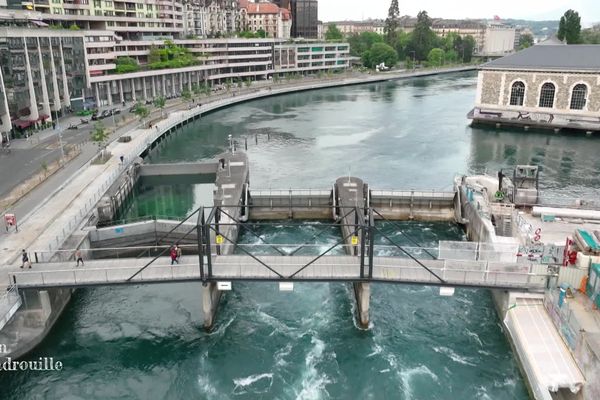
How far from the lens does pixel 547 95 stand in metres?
111

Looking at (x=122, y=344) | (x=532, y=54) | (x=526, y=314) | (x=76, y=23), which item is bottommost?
(x=122, y=344)

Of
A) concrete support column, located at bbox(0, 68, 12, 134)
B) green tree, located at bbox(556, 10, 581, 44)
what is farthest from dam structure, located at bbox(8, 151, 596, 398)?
green tree, located at bbox(556, 10, 581, 44)

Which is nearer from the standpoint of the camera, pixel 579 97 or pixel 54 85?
pixel 54 85

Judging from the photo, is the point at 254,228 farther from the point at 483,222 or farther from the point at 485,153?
the point at 485,153

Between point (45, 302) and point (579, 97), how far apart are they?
10726cm

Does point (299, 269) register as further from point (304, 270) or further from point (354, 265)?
point (354, 265)

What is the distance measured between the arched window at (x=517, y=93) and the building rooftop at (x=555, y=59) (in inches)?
143

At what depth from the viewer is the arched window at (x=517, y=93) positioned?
371 feet

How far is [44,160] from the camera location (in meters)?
71.0

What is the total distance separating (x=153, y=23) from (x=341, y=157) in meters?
101

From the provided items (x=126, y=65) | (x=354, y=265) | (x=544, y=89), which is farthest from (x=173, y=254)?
(x=126, y=65)

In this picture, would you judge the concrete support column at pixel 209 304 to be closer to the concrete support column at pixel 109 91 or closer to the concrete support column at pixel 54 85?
the concrete support column at pixel 54 85

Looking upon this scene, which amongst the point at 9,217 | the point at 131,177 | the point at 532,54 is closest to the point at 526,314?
the point at 9,217

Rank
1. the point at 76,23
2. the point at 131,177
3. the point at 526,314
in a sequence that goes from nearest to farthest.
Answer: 1. the point at 526,314
2. the point at 131,177
3. the point at 76,23
